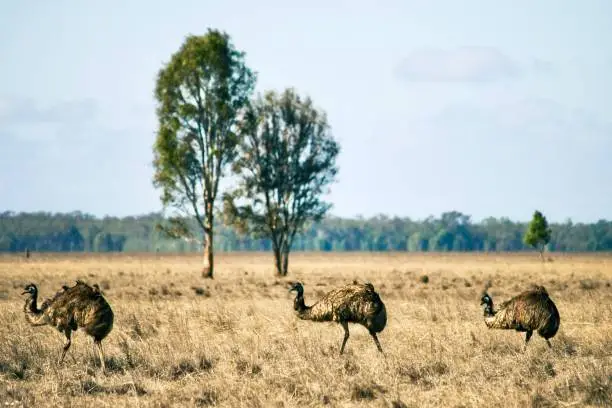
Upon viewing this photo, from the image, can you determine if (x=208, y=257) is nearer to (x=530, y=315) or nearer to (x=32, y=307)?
(x=32, y=307)

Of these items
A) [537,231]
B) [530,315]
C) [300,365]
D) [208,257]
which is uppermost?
[537,231]

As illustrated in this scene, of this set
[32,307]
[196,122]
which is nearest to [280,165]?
[196,122]

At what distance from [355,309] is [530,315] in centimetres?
306

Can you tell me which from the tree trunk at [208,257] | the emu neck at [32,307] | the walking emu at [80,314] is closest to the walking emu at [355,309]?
A: the walking emu at [80,314]

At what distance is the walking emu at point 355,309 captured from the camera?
47.2 feet

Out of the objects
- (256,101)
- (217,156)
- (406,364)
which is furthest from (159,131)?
(406,364)

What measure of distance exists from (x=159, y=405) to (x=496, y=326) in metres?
7.19

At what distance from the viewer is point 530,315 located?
1449cm

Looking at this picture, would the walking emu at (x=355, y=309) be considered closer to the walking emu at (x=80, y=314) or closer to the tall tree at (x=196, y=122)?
the walking emu at (x=80, y=314)

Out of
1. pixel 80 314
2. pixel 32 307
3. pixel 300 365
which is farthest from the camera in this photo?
pixel 32 307

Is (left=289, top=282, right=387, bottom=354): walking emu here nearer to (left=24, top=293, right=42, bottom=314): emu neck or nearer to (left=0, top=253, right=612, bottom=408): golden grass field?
(left=0, top=253, right=612, bottom=408): golden grass field

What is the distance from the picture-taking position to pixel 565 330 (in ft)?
58.1

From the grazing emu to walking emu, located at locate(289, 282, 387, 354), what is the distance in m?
2.22

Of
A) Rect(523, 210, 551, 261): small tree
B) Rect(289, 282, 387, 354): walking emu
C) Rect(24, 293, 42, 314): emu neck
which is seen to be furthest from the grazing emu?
Rect(523, 210, 551, 261): small tree
